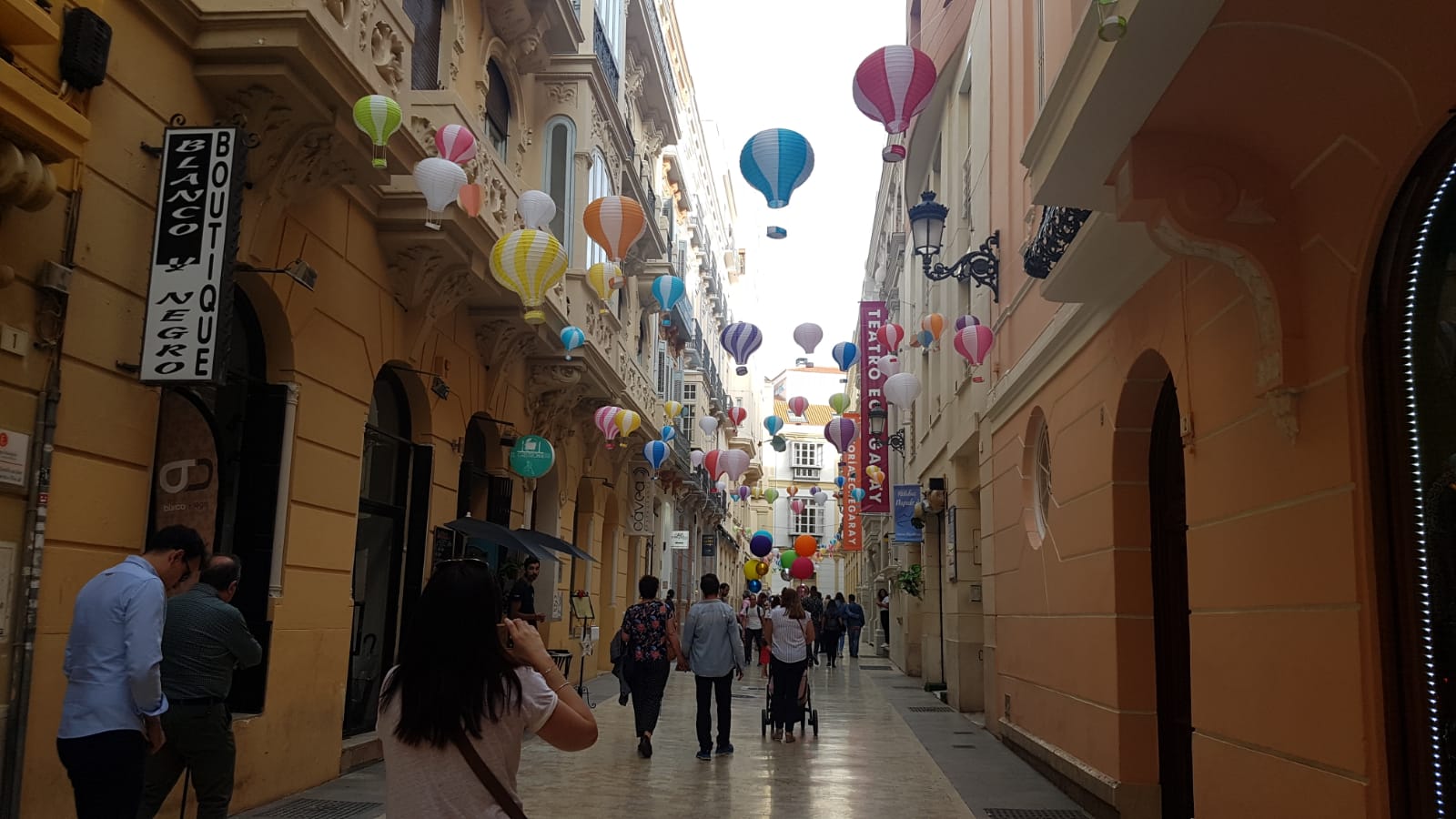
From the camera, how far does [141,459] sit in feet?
23.7

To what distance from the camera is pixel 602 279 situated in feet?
53.6

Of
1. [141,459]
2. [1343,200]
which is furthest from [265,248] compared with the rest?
[1343,200]

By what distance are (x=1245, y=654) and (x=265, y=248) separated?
733 centimetres

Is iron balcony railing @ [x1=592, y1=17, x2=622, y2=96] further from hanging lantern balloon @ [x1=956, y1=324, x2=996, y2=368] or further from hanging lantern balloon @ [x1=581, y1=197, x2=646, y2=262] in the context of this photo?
hanging lantern balloon @ [x1=956, y1=324, x2=996, y2=368]

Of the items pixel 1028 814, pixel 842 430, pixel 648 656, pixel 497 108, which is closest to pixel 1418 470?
pixel 1028 814

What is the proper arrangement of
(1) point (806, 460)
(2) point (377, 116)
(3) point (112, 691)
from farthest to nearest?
(1) point (806, 460) → (2) point (377, 116) → (3) point (112, 691)

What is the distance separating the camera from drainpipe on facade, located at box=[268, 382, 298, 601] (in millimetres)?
9008

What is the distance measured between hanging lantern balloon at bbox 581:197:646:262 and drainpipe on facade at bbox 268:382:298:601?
5023 mm

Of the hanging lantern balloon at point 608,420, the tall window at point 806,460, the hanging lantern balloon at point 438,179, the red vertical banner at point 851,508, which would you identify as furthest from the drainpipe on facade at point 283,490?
the tall window at point 806,460

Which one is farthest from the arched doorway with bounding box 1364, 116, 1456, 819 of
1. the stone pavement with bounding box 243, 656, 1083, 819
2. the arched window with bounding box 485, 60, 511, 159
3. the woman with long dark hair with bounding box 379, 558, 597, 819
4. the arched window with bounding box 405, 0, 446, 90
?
the arched window with bounding box 485, 60, 511, 159

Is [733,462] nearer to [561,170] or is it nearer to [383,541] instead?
[561,170]

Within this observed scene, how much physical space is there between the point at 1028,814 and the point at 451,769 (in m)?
7.17

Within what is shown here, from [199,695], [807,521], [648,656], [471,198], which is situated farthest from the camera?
[807,521]


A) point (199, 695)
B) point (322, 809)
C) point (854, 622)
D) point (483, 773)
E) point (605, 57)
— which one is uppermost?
point (605, 57)
